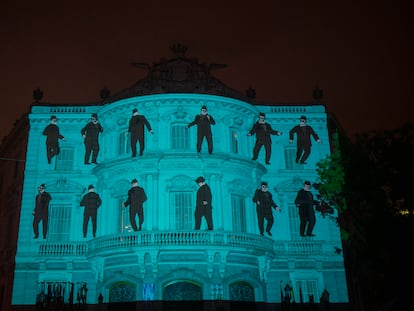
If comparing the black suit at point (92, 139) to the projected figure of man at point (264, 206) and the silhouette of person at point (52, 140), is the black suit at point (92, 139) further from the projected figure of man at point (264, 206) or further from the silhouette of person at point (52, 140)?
the projected figure of man at point (264, 206)

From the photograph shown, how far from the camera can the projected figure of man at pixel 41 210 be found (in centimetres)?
3034

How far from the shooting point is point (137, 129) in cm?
3045

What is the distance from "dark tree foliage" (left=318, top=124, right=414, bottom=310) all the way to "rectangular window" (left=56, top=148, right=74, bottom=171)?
54.4 feet

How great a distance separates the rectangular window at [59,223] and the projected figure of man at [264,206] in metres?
11.6

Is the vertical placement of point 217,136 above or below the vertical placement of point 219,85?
below

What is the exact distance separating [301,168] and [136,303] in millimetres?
13511

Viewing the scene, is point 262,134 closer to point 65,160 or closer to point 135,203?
point 135,203

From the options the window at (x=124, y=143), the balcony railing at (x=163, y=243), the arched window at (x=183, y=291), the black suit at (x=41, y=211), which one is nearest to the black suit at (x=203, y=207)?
the balcony railing at (x=163, y=243)

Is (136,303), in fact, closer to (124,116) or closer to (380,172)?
(124,116)

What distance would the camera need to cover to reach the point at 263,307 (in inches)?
1168

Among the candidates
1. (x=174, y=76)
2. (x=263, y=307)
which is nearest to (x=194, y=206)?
(x=263, y=307)

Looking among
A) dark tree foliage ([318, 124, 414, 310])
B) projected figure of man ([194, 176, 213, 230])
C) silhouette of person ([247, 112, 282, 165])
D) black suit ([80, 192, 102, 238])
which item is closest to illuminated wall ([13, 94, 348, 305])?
black suit ([80, 192, 102, 238])

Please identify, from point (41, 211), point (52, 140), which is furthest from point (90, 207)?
point (52, 140)

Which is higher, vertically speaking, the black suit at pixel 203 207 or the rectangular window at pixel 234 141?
the rectangular window at pixel 234 141
